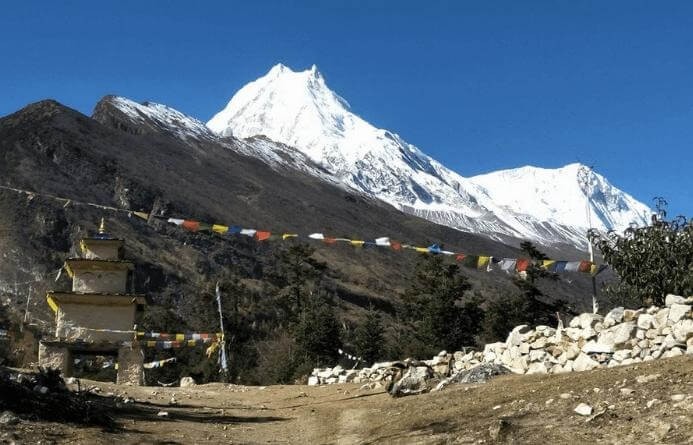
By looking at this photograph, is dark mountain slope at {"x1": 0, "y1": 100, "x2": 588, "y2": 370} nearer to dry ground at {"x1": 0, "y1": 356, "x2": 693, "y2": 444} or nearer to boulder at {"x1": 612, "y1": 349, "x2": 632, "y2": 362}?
dry ground at {"x1": 0, "y1": 356, "x2": 693, "y2": 444}

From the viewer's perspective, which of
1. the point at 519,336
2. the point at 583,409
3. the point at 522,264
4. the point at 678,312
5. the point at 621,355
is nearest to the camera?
the point at 583,409

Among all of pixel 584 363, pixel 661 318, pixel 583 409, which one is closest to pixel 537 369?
pixel 584 363

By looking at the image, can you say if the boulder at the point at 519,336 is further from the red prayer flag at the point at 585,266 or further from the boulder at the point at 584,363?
the red prayer flag at the point at 585,266

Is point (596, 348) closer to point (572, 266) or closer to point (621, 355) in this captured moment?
point (621, 355)

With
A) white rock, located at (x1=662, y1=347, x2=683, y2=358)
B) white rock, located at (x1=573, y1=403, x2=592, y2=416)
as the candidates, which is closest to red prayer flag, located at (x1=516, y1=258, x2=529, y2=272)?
white rock, located at (x1=662, y1=347, x2=683, y2=358)

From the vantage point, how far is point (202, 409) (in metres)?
19.0

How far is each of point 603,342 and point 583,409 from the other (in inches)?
211

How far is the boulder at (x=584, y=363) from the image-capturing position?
16.3 meters

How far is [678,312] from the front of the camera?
15.9 metres

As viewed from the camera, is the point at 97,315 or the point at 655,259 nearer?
the point at 655,259

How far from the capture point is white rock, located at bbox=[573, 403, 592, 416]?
11.6 m

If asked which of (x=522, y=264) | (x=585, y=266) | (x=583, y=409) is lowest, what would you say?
(x=583, y=409)

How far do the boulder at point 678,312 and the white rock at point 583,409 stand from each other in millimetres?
5102

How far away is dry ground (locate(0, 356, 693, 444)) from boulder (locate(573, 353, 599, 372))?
94cm
